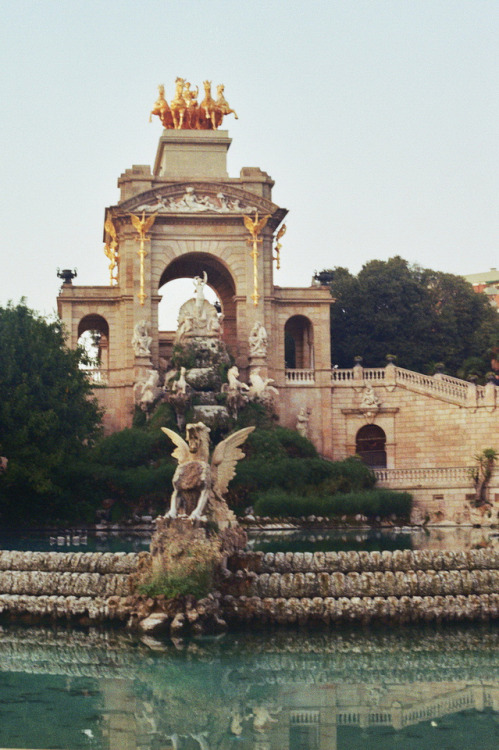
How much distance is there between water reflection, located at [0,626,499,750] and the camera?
1542 centimetres

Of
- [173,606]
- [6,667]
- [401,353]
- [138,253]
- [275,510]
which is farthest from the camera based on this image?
[401,353]

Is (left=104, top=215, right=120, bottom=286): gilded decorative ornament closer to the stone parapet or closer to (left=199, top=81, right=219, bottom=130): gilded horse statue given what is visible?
(left=199, top=81, right=219, bottom=130): gilded horse statue

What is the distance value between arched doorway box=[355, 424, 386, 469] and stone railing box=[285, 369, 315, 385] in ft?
11.6

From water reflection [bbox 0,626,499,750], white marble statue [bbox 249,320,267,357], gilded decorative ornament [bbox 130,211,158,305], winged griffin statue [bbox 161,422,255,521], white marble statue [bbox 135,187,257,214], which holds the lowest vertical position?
water reflection [bbox 0,626,499,750]

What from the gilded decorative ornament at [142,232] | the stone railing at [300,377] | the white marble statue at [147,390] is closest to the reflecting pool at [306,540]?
the white marble statue at [147,390]

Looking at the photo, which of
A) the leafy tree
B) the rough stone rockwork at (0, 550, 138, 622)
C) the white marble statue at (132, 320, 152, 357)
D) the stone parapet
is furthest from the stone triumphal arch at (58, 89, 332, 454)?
the stone parapet

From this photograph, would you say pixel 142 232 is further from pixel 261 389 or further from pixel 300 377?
pixel 300 377

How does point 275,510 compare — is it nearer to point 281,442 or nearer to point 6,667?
point 281,442

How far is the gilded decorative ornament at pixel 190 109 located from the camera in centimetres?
5988

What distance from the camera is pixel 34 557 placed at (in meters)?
25.6

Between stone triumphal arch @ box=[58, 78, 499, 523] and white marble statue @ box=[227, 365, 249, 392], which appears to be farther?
stone triumphal arch @ box=[58, 78, 499, 523]

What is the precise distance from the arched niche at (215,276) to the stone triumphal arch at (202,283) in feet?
1.29

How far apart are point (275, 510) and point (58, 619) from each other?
2274 centimetres

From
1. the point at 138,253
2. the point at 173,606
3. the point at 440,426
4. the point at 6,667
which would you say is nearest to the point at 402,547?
the point at 173,606
